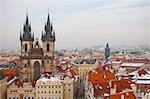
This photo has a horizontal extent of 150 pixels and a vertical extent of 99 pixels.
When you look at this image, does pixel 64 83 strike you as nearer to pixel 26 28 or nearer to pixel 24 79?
pixel 24 79

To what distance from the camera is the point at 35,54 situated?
64.4 feet

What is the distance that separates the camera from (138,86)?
1220cm

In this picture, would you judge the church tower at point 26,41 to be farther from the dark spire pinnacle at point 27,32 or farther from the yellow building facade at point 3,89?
the yellow building facade at point 3,89

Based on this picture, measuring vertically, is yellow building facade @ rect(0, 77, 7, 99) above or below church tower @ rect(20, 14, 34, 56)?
below

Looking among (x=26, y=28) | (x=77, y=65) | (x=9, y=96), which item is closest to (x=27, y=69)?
(x=26, y=28)

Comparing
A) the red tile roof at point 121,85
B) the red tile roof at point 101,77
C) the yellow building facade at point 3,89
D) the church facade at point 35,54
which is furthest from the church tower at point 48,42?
the red tile roof at point 121,85

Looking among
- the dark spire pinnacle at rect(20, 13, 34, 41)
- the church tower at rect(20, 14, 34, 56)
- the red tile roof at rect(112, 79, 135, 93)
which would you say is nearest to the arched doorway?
the church tower at rect(20, 14, 34, 56)

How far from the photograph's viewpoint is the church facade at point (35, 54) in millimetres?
19484

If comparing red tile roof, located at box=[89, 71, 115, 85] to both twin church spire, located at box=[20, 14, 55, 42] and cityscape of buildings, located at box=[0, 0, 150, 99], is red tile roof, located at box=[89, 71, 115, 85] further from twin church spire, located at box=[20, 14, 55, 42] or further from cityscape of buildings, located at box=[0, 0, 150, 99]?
twin church spire, located at box=[20, 14, 55, 42]

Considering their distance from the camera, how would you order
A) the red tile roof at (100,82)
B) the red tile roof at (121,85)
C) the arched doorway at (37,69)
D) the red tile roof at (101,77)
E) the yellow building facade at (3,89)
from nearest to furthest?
1. the red tile roof at (121,85)
2. the red tile roof at (100,82)
3. the red tile roof at (101,77)
4. the yellow building facade at (3,89)
5. the arched doorway at (37,69)

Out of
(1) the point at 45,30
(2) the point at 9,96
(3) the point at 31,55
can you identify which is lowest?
(2) the point at 9,96

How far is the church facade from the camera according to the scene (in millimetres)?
19484

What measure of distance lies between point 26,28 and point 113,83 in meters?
8.99

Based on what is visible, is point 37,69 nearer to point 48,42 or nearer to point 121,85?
point 48,42
